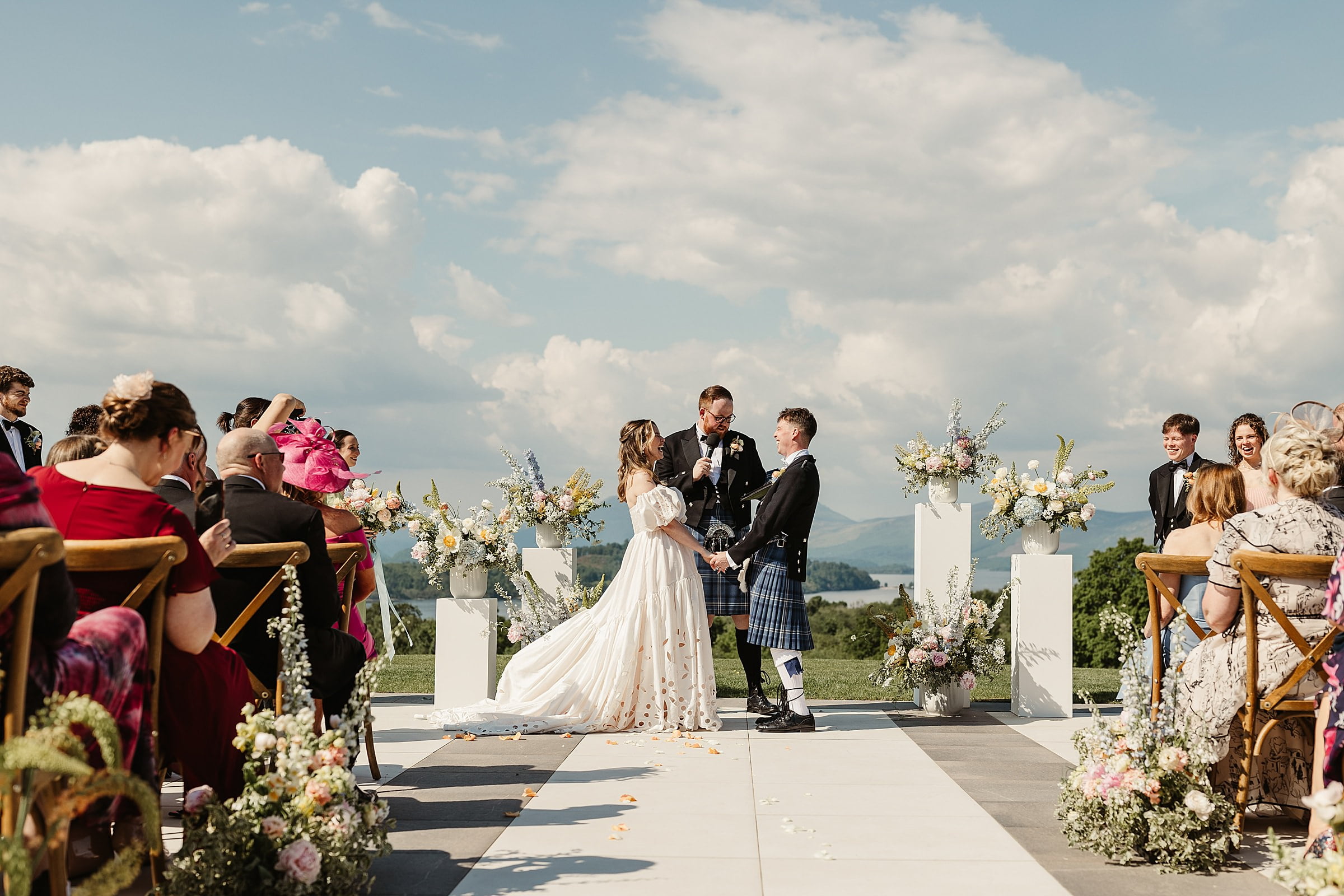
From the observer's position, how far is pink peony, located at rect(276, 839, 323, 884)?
2924 millimetres

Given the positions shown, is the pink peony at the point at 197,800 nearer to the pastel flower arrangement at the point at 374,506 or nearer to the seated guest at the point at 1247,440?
the pastel flower arrangement at the point at 374,506

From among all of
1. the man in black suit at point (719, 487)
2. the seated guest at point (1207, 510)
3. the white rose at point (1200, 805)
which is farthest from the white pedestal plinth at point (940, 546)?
the white rose at point (1200, 805)

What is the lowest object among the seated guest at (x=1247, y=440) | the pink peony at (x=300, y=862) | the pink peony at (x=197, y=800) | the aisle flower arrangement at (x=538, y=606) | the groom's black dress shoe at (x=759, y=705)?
the groom's black dress shoe at (x=759, y=705)

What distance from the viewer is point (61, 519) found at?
2988 millimetres

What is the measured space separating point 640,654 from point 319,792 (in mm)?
3899

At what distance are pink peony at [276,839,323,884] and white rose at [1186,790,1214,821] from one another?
9.21 feet

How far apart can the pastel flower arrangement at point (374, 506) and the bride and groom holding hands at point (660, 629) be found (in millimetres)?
1325

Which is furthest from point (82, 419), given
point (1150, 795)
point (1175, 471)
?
point (1175, 471)

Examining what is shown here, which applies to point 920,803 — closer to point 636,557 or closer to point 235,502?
point 636,557

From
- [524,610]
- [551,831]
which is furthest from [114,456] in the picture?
[524,610]

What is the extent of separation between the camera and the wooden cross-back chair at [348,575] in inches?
187

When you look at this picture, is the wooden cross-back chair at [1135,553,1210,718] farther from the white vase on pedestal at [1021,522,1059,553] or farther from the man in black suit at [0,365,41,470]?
the man in black suit at [0,365,41,470]

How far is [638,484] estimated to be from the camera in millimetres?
6836

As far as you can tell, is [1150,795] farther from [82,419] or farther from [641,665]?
[82,419]
